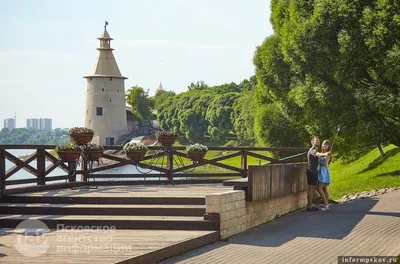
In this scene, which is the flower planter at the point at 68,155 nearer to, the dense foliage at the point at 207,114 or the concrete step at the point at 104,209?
the concrete step at the point at 104,209

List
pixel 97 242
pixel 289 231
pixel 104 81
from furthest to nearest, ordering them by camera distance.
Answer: pixel 104 81 → pixel 289 231 → pixel 97 242

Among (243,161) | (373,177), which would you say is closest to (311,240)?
(243,161)

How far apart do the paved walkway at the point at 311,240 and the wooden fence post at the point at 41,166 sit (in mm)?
5431

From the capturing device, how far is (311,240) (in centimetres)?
1243

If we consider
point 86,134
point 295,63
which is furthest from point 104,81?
point 86,134

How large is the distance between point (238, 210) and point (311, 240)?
1556 millimetres

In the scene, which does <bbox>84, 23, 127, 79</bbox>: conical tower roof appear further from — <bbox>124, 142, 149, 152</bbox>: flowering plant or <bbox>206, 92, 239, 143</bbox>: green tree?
<bbox>124, 142, 149, 152</bbox>: flowering plant

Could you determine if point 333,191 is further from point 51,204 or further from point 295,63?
point 51,204

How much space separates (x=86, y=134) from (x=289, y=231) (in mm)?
6343

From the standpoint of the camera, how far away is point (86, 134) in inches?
693

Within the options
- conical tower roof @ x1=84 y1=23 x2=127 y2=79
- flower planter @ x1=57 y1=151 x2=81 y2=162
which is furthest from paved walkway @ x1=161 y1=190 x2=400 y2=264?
conical tower roof @ x1=84 y1=23 x2=127 y2=79

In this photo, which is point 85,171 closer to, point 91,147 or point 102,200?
point 91,147

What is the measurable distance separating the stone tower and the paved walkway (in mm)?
90331

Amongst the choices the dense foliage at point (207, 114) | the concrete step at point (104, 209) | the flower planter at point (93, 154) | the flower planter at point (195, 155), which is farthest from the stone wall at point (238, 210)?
the dense foliage at point (207, 114)
